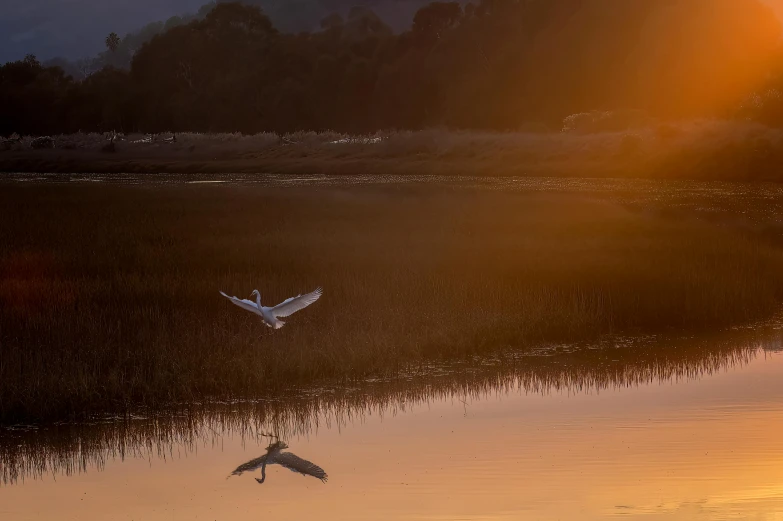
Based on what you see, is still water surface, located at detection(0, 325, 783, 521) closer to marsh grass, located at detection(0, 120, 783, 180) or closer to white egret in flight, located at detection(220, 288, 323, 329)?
white egret in flight, located at detection(220, 288, 323, 329)

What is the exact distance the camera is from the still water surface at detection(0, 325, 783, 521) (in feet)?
32.0

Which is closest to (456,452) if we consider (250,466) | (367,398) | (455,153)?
(250,466)

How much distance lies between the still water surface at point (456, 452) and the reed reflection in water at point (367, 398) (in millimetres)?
35

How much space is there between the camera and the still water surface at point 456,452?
32.0 ft

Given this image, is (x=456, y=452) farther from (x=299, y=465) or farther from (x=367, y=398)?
(x=367, y=398)

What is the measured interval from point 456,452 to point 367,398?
2.45 meters

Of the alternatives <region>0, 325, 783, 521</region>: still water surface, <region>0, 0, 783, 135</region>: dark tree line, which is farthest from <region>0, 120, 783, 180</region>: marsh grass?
<region>0, 325, 783, 521</region>: still water surface

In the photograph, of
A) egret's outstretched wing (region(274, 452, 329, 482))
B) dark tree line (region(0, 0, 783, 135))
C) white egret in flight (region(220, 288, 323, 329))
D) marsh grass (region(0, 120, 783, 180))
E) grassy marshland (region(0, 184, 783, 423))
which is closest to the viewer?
egret's outstretched wing (region(274, 452, 329, 482))

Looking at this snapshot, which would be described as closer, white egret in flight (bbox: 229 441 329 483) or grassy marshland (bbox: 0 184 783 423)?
white egret in flight (bbox: 229 441 329 483)

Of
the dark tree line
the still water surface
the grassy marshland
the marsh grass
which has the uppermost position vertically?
the dark tree line

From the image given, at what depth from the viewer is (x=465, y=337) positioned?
1599 centimetres

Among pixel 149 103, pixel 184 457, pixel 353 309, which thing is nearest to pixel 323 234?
pixel 353 309

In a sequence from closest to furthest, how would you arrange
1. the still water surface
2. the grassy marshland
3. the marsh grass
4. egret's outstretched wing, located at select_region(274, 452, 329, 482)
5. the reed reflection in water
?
the still water surface < egret's outstretched wing, located at select_region(274, 452, 329, 482) < the reed reflection in water < the grassy marshland < the marsh grass

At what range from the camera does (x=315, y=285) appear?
61.9ft
